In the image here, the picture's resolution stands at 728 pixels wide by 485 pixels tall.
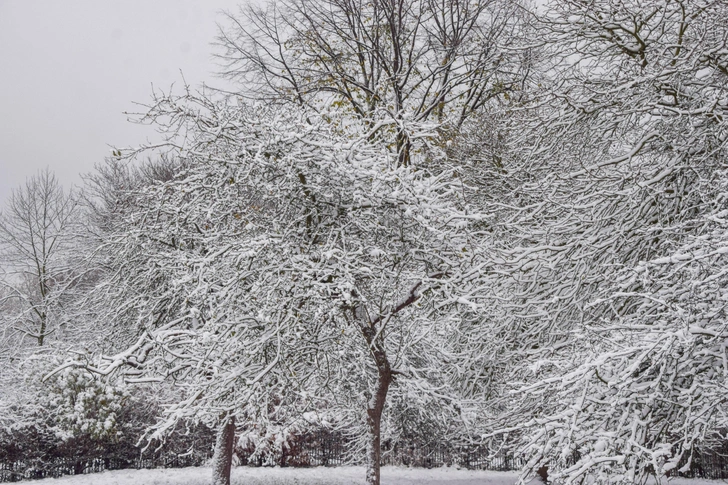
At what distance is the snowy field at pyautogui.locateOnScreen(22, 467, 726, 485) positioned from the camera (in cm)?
1304

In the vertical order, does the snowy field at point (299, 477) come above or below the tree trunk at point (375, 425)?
below

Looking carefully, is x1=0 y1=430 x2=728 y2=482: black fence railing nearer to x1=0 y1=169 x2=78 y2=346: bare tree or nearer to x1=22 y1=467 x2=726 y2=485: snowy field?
x1=22 y1=467 x2=726 y2=485: snowy field

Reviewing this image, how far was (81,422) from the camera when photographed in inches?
528

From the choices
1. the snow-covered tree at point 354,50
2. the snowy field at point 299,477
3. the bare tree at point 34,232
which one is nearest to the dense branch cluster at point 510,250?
the snow-covered tree at point 354,50

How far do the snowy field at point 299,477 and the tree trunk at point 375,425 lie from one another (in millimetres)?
5268

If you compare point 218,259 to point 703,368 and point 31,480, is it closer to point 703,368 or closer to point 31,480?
point 703,368

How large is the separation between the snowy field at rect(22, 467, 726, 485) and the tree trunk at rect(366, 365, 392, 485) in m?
5.27

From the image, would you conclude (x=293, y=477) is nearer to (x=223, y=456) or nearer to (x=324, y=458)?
(x=324, y=458)

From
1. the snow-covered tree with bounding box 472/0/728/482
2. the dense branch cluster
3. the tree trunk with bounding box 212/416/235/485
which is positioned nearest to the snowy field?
the tree trunk with bounding box 212/416/235/485

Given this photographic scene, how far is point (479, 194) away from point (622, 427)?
644 cm

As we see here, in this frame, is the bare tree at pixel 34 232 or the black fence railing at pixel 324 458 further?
the bare tree at pixel 34 232

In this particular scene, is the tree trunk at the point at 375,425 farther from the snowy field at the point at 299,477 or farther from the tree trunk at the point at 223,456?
the snowy field at the point at 299,477

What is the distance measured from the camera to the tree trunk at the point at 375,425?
26.1ft

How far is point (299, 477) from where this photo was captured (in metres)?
14.1
